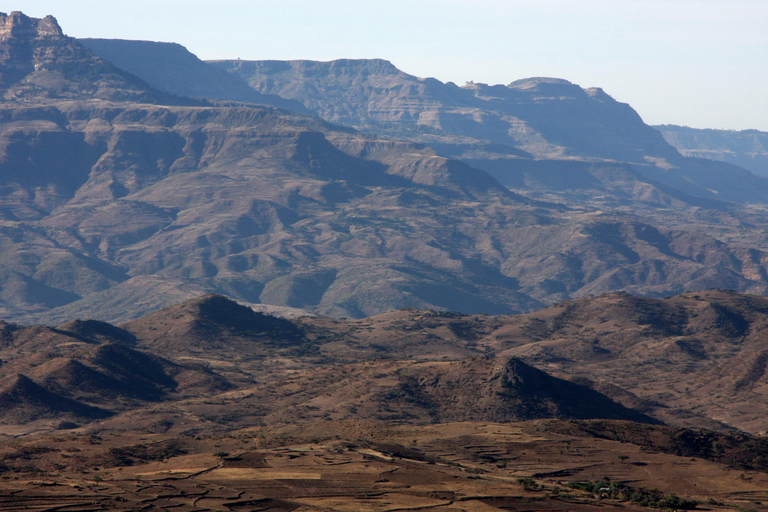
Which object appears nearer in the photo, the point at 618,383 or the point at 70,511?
the point at 70,511

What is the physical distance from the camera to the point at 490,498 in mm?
74750

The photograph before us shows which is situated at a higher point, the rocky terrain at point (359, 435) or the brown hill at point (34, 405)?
the rocky terrain at point (359, 435)

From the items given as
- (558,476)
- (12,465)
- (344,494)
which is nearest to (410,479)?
(344,494)

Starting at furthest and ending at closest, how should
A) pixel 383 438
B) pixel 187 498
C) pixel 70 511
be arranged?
pixel 383 438, pixel 187 498, pixel 70 511

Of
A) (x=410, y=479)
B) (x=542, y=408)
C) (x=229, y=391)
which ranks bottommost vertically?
(x=229, y=391)

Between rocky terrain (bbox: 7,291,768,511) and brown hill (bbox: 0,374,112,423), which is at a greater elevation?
rocky terrain (bbox: 7,291,768,511)

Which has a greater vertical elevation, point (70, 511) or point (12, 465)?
point (70, 511)

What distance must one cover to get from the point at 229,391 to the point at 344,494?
95470 mm

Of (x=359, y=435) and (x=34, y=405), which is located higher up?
(x=359, y=435)

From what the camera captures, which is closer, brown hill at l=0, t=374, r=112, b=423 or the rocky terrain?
the rocky terrain

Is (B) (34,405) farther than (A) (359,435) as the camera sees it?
Yes

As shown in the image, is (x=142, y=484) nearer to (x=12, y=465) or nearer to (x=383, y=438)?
(x=12, y=465)

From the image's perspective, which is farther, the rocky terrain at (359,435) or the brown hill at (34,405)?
the brown hill at (34,405)

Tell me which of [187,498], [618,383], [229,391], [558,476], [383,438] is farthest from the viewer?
[618,383]
